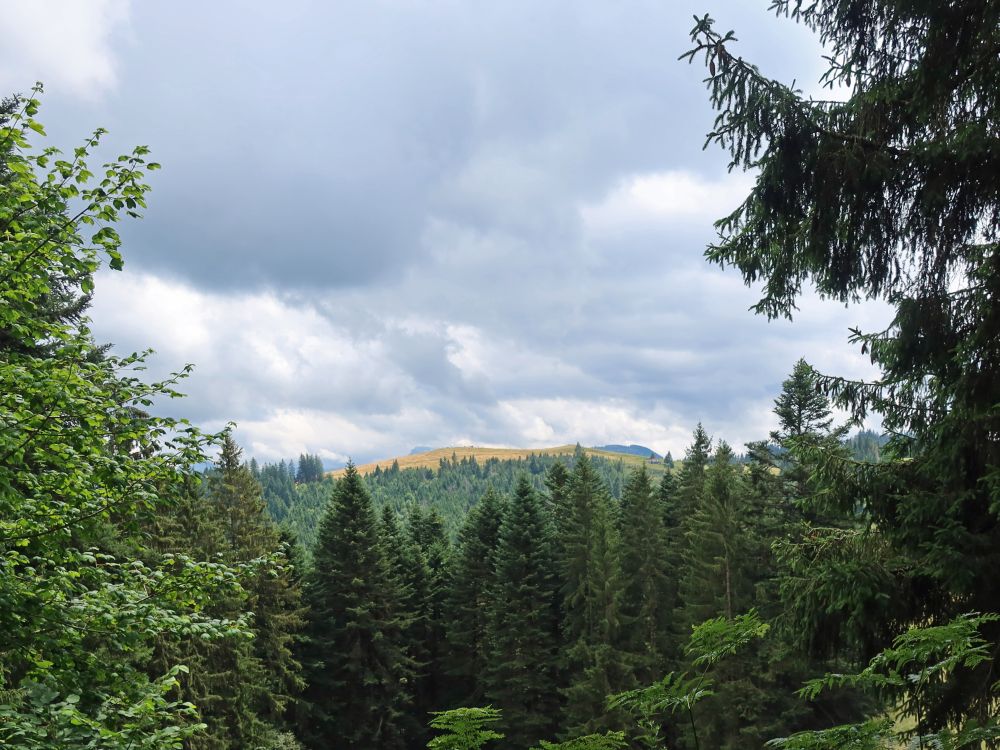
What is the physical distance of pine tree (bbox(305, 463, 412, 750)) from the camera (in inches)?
1146

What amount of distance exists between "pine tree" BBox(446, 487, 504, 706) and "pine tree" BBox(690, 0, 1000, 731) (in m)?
26.1

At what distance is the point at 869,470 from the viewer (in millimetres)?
7500

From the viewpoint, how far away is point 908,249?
22.3 feet

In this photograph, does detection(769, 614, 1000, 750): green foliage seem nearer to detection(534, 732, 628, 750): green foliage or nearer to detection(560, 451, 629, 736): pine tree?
detection(534, 732, 628, 750): green foliage

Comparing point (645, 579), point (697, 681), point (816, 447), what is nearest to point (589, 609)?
point (645, 579)

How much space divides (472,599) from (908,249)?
30.4 metres

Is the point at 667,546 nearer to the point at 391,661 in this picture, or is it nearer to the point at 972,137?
the point at 391,661

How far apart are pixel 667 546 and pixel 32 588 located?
104ft

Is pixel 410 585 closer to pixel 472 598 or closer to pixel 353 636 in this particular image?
pixel 472 598

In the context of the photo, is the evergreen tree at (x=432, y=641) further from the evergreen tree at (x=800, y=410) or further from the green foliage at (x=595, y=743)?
the green foliage at (x=595, y=743)

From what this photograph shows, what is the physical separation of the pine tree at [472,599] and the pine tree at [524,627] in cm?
133

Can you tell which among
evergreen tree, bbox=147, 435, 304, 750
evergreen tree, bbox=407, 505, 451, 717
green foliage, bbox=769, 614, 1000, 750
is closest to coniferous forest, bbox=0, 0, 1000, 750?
green foliage, bbox=769, 614, 1000, 750

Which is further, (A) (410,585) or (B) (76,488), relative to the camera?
(A) (410,585)

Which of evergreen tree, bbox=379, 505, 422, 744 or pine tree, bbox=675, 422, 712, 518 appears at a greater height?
pine tree, bbox=675, 422, 712, 518
